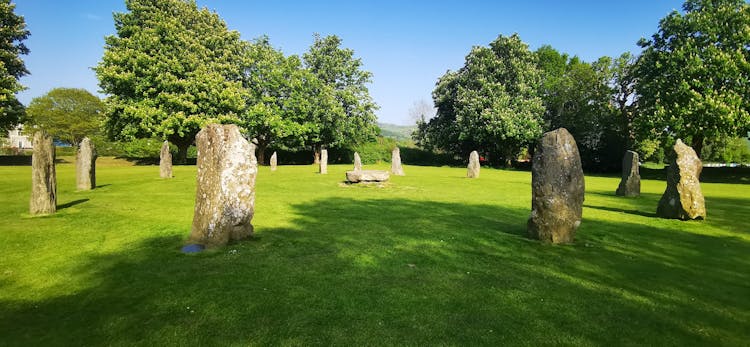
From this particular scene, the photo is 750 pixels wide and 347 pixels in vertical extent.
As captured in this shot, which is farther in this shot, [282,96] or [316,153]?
[316,153]

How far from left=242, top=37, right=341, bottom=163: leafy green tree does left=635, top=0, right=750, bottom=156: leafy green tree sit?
28468 millimetres

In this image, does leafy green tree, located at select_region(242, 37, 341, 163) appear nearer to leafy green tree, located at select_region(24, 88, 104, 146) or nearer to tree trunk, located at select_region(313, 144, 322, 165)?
tree trunk, located at select_region(313, 144, 322, 165)

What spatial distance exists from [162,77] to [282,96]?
12128 mm

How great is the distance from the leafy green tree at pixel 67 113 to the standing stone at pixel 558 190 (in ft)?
215

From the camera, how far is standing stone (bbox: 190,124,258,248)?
827 cm

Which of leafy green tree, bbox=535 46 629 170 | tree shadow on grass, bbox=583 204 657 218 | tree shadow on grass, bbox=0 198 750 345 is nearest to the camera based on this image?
tree shadow on grass, bbox=0 198 750 345

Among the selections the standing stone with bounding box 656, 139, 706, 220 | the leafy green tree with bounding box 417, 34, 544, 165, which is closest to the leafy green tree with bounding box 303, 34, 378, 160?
the leafy green tree with bounding box 417, 34, 544, 165

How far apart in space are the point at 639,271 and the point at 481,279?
3055 millimetres

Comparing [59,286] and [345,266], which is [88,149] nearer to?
[59,286]

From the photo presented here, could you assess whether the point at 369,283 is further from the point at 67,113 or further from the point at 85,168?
the point at 67,113

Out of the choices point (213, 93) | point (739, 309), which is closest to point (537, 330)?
point (739, 309)

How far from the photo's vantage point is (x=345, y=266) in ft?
23.2

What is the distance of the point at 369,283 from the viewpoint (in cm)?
625

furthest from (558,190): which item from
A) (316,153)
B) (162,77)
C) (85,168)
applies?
(316,153)
